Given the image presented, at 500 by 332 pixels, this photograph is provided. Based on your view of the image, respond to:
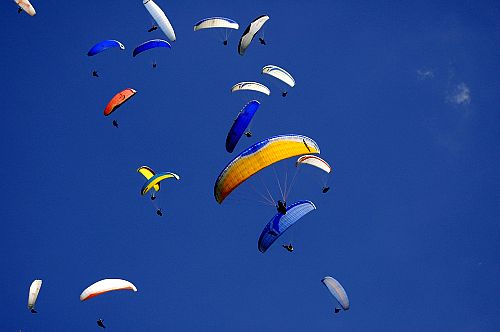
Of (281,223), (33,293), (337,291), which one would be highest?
(337,291)

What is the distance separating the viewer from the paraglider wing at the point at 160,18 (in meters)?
39.4

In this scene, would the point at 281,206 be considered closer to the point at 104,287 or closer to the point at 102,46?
the point at 104,287

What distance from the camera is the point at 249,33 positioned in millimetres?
36594

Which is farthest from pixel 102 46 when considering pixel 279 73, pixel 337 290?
pixel 337 290

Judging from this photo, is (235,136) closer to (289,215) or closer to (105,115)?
(289,215)

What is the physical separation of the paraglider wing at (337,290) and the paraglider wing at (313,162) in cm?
740

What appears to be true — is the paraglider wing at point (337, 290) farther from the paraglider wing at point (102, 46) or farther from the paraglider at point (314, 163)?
the paraglider wing at point (102, 46)

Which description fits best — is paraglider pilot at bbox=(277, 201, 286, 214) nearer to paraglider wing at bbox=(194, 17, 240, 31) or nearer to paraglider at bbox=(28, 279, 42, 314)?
paraglider wing at bbox=(194, 17, 240, 31)

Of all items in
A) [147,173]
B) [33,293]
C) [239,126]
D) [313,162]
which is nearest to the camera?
[239,126]

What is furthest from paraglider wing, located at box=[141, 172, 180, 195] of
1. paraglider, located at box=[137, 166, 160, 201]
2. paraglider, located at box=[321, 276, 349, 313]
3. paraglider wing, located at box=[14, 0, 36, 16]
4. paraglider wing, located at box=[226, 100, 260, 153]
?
→ paraglider wing, located at box=[14, 0, 36, 16]

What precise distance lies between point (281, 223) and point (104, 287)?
11894 millimetres

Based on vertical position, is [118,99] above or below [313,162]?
above

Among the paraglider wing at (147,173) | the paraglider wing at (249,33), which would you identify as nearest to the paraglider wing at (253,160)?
the paraglider wing at (249,33)

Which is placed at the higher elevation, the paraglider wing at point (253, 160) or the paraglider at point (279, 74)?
the paraglider at point (279, 74)
